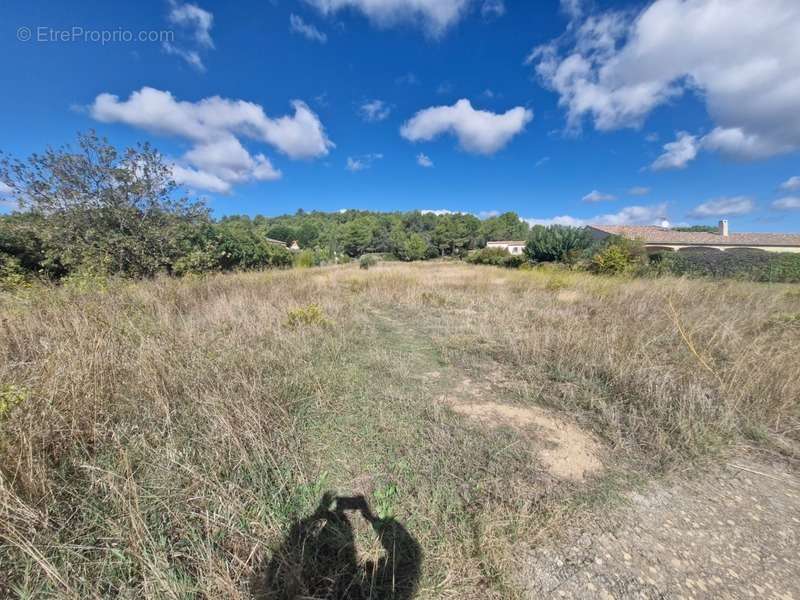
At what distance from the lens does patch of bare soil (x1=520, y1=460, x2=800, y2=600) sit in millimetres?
1220

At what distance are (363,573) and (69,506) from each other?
1481mm

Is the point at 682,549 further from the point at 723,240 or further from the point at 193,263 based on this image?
the point at 723,240

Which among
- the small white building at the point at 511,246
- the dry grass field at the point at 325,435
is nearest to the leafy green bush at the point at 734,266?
the dry grass field at the point at 325,435

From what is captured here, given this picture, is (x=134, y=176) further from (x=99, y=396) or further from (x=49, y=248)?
(x=99, y=396)

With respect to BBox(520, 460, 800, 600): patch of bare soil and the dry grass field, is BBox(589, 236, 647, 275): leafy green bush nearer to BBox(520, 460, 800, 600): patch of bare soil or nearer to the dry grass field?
the dry grass field

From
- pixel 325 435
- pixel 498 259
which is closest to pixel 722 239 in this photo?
pixel 498 259

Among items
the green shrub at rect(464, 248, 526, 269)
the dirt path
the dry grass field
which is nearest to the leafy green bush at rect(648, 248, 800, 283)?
the dry grass field

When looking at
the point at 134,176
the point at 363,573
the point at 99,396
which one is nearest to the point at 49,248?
the point at 134,176

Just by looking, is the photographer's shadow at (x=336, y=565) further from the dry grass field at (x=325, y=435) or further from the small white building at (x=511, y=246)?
the small white building at (x=511, y=246)

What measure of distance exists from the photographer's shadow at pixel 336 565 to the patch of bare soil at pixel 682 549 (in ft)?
1.83

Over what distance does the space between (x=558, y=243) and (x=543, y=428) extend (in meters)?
20.2

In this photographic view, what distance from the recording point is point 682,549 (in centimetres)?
137

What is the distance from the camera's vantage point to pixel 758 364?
9.28 feet

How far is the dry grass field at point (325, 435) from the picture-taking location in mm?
1212
